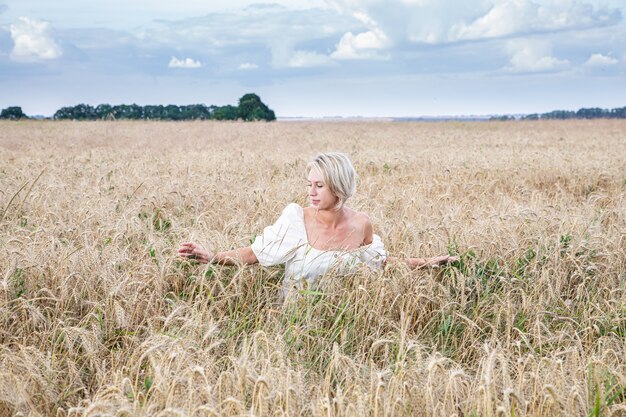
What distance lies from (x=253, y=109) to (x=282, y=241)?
60421 millimetres

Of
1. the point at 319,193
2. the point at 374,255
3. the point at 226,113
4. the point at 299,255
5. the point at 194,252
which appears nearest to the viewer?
the point at 194,252

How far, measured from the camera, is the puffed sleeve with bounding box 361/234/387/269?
4.21m

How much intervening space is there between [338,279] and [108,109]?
5246cm

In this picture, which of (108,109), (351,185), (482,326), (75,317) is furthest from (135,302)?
(108,109)

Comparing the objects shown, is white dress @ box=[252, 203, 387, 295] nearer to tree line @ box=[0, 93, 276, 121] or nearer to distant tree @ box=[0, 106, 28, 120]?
distant tree @ box=[0, 106, 28, 120]

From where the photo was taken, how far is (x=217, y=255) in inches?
160

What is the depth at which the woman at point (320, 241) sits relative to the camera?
4025mm

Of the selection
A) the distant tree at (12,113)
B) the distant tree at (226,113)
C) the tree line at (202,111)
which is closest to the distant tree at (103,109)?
the tree line at (202,111)

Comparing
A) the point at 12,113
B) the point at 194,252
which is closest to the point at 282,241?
the point at 194,252

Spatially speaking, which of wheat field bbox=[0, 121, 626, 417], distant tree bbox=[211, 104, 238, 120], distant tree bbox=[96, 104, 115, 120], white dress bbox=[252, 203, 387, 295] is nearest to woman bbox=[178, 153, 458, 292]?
white dress bbox=[252, 203, 387, 295]

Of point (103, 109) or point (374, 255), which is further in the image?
point (103, 109)

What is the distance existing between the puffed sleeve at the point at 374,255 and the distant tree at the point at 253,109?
58.4 m

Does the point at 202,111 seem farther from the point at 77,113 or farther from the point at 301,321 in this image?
the point at 301,321

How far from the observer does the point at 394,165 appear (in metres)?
11.4
